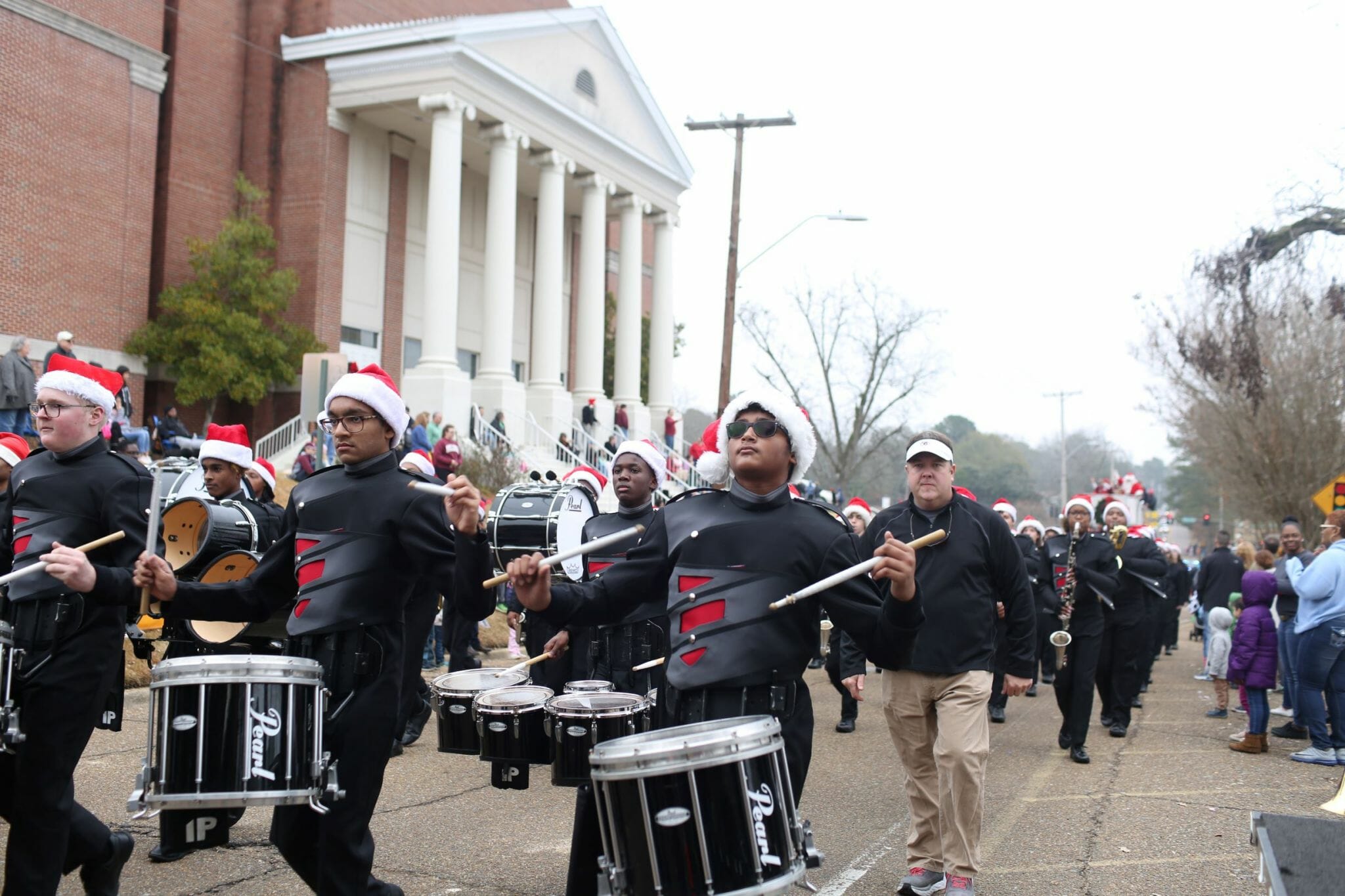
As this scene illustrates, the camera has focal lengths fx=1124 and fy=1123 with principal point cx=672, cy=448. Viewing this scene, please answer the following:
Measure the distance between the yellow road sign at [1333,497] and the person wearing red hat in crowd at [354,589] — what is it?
14770 mm

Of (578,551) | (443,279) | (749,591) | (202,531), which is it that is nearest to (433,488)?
(578,551)

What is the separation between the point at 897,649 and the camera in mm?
3947

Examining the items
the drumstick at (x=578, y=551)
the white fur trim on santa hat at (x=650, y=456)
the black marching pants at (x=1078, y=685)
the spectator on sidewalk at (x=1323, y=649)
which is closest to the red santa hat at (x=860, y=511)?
the black marching pants at (x=1078, y=685)

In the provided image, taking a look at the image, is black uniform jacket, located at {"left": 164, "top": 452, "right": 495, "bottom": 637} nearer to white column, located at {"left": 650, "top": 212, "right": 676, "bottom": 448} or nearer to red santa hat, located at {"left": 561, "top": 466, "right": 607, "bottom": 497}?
red santa hat, located at {"left": 561, "top": 466, "right": 607, "bottom": 497}

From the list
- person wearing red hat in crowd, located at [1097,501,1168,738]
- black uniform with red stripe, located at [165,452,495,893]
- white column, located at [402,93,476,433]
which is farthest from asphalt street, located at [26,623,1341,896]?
white column, located at [402,93,476,433]

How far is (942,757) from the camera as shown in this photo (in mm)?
5766

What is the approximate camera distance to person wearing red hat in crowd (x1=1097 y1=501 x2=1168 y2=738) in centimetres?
1076

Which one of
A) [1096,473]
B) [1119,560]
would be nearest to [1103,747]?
[1119,560]

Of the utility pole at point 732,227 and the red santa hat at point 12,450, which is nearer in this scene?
the red santa hat at point 12,450

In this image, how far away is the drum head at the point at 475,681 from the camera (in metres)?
5.93

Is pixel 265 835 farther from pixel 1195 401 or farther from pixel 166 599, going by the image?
pixel 1195 401

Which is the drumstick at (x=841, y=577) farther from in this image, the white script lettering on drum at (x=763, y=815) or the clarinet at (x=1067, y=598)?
the clarinet at (x=1067, y=598)

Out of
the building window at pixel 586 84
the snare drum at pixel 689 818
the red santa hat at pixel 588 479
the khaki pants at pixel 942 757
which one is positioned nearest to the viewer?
the snare drum at pixel 689 818

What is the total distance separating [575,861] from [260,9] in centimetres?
3065
